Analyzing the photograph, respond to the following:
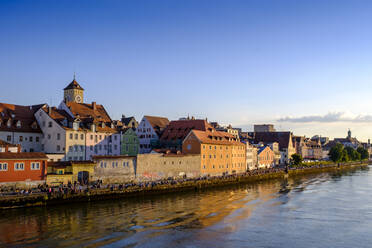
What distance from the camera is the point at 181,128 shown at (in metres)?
77.7

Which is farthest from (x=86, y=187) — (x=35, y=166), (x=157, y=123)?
(x=157, y=123)

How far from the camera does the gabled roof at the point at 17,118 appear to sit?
5553cm

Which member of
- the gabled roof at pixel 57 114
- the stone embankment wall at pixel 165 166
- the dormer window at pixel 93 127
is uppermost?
the gabled roof at pixel 57 114

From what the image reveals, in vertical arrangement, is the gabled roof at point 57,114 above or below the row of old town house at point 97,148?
above

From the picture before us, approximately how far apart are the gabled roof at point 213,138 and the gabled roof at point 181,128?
2011mm

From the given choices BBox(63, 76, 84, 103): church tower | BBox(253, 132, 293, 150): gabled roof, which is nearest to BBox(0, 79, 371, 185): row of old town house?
BBox(63, 76, 84, 103): church tower

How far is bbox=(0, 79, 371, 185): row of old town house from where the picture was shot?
48081 millimetres

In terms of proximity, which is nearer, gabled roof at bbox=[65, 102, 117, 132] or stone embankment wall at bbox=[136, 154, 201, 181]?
stone embankment wall at bbox=[136, 154, 201, 181]

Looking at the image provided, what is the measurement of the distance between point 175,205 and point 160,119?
41.0 m

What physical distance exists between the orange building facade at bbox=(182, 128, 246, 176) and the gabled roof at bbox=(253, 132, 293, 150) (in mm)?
40544

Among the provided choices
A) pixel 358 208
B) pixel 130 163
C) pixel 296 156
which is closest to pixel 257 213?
pixel 358 208

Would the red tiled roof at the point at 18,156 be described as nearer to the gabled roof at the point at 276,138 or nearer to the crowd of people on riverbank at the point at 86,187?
the crowd of people on riverbank at the point at 86,187

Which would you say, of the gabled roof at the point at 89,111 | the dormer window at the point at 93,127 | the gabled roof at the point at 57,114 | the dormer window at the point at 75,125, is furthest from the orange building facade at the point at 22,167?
the gabled roof at the point at 89,111

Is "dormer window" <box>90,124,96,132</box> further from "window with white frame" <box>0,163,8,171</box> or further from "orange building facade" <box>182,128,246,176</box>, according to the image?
"window with white frame" <box>0,163,8,171</box>
